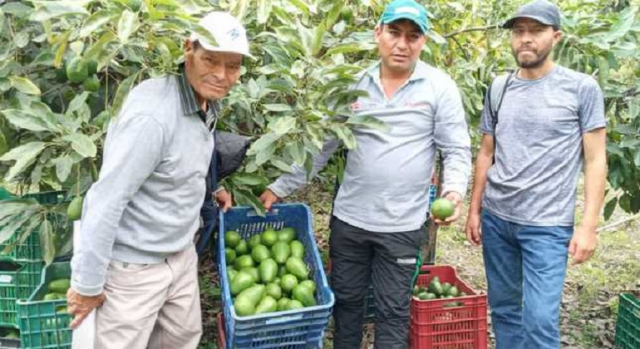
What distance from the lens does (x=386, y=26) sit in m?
2.21

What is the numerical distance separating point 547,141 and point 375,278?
899mm

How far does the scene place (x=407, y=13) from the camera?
2139 mm

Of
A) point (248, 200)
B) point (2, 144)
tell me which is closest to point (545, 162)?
point (248, 200)

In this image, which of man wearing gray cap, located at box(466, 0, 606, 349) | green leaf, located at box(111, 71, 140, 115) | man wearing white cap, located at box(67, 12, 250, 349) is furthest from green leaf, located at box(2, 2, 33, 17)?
man wearing gray cap, located at box(466, 0, 606, 349)

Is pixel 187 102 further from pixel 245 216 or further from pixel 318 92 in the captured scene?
pixel 245 216

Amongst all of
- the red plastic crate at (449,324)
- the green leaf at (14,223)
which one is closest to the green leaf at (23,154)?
the green leaf at (14,223)

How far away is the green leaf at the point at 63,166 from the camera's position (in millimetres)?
1884

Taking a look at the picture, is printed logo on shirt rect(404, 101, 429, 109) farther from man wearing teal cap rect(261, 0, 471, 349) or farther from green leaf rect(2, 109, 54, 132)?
green leaf rect(2, 109, 54, 132)

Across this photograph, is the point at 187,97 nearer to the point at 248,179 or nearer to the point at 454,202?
the point at 248,179

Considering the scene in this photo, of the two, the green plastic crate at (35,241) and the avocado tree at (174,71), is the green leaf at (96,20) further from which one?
the green plastic crate at (35,241)

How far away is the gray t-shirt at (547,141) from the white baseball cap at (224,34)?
4.09 ft

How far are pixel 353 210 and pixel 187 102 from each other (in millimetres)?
879

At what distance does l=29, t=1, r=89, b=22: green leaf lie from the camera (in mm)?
1606

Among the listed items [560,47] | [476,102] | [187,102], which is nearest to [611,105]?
[560,47]
